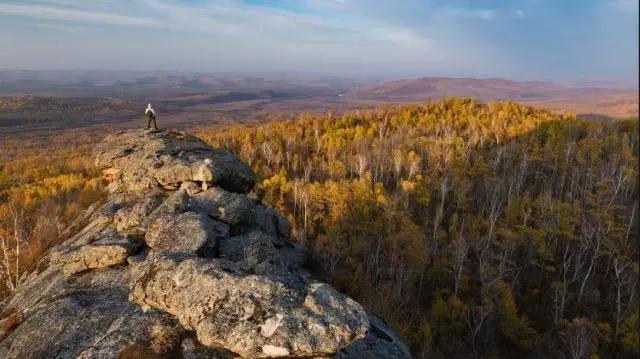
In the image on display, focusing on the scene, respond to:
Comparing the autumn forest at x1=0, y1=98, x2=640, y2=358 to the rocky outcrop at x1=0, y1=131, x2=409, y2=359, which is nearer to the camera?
the rocky outcrop at x1=0, y1=131, x2=409, y2=359

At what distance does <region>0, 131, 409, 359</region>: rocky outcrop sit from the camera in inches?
460

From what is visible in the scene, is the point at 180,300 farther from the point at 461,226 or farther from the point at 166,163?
the point at 461,226

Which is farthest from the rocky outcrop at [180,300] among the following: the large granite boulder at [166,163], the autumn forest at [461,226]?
the autumn forest at [461,226]

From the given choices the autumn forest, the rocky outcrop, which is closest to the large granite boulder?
the rocky outcrop

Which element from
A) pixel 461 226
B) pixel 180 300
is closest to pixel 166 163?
pixel 180 300

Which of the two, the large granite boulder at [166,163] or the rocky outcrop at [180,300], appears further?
the large granite boulder at [166,163]

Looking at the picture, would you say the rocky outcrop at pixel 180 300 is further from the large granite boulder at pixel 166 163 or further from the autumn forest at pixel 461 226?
the autumn forest at pixel 461 226

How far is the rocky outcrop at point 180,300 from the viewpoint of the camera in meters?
11.7

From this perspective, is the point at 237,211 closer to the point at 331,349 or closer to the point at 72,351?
the point at 72,351

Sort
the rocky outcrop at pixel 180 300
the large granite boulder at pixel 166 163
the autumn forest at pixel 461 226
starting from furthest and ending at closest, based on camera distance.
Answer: the autumn forest at pixel 461 226, the large granite boulder at pixel 166 163, the rocky outcrop at pixel 180 300

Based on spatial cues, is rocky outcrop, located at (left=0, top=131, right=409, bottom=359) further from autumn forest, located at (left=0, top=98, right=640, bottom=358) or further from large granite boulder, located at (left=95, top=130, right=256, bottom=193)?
autumn forest, located at (left=0, top=98, right=640, bottom=358)

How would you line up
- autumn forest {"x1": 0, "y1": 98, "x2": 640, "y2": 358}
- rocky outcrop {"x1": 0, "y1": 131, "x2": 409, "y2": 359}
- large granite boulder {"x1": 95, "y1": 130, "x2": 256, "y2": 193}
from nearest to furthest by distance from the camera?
rocky outcrop {"x1": 0, "y1": 131, "x2": 409, "y2": 359} < large granite boulder {"x1": 95, "y1": 130, "x2": 256, "y2": 193} < autumn forest {"x1": 0, "y1": 98, "x2": 640, "y2": 358}

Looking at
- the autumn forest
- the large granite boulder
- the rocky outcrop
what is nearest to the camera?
the rocky outcrop

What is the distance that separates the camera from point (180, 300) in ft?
42.7
